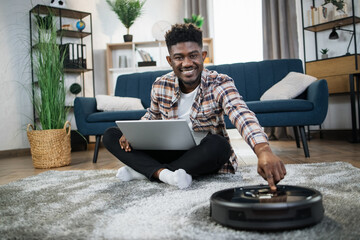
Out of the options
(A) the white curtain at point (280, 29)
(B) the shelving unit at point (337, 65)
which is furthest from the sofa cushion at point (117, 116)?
(A) the white curtain at point (280, 29)

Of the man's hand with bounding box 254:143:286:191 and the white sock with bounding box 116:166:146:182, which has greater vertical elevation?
the man's hand with bounding box 254:143:286:191

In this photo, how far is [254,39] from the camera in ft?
14.6

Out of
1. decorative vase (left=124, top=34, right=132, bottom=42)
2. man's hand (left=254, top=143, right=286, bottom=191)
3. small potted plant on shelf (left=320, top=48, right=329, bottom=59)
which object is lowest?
man's hand (left=254, top=143, right=286, bottom=191)

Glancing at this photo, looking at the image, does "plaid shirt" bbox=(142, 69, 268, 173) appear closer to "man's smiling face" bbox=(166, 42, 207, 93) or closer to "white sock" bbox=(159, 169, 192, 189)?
"man's smiling face" bbox=(166, 42, 207, 93)

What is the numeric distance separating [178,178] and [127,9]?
11.2 feet

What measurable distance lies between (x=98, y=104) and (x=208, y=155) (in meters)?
1.68

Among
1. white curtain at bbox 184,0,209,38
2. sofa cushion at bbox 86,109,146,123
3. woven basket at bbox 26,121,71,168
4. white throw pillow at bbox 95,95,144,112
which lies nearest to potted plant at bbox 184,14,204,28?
white curtain at bbox 184,0,209,38

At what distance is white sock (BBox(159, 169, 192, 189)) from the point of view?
4.13ft

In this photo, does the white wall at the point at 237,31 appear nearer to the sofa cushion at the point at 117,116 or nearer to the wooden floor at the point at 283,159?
the wooden floor at the point at 283,159

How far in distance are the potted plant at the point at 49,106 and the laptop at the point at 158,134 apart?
116cm

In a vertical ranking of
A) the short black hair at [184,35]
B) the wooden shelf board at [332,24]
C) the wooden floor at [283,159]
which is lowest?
the wooden floor at [283,159]

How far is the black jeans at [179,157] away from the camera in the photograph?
1333mm

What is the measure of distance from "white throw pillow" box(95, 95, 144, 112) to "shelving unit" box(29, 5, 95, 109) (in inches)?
49.7

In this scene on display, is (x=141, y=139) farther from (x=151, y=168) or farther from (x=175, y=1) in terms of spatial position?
(x=175, y=1)
